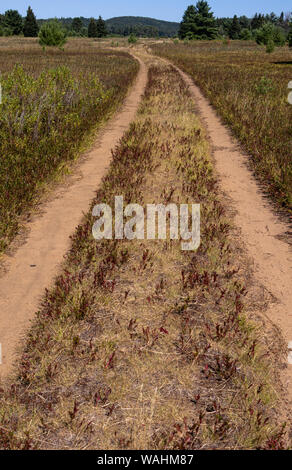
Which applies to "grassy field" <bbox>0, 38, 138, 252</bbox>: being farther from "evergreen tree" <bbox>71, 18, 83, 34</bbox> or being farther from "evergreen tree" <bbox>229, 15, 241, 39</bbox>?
"evergreen tree" <bbox>71, 18, 83, 34</bbox>

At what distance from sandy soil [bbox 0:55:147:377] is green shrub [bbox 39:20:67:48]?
164 ft

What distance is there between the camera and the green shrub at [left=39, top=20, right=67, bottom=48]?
4953 cm

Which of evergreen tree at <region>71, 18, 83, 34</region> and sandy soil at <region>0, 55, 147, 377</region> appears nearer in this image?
sandy soil at <region>0, 55, 147, 377</region>

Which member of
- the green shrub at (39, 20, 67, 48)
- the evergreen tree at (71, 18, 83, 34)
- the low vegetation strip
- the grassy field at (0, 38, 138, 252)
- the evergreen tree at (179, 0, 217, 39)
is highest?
the evergreen tree at (71, 18, 83, 34)

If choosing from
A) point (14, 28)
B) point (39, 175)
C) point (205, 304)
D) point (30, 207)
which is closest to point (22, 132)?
point (39, 175)

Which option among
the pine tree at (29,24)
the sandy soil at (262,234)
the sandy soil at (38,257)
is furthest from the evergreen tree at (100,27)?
the sandy soil at (38,257)

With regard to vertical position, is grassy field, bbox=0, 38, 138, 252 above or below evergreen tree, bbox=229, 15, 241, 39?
below

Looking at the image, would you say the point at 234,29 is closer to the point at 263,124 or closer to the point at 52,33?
the point at 52,33

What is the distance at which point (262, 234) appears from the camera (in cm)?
546

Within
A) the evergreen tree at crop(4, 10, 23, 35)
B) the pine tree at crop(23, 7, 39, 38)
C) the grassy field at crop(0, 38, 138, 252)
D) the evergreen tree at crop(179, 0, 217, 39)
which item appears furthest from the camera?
the evergreen tree at crop(4, 10, 23, 35)

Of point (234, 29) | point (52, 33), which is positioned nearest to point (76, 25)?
point (234, 29)

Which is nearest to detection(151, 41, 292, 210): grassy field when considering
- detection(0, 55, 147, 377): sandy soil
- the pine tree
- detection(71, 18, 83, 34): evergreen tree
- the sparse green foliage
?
detection(0, 55, 147, 377): sandy soil

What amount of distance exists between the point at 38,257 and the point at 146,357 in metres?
2.20

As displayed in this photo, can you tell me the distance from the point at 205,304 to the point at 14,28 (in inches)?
4688
